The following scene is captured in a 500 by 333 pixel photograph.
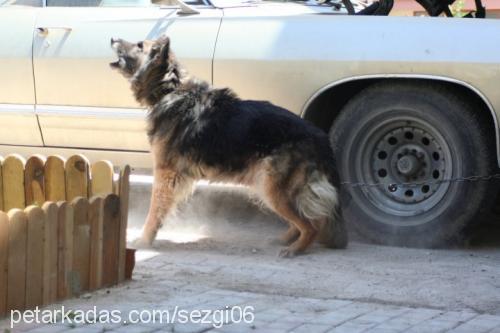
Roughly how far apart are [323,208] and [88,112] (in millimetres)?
2024

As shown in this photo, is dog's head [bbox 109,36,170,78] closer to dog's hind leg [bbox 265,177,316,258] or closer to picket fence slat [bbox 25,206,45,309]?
dog's hind leg [bbox 265,177,316,258]

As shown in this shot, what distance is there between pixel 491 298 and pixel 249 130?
193 centimetres

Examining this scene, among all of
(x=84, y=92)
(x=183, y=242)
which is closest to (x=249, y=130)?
(x=183, y=242)

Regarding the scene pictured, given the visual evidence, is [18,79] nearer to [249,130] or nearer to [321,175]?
[249,130]

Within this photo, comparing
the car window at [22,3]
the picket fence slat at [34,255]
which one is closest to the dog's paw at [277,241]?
the picket fence slat at [34,255]

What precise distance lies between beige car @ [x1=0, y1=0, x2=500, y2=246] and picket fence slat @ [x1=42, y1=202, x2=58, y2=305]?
2318mm

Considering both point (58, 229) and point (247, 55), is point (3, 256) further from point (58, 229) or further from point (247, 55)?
point (247, 55)

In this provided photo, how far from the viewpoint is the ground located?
440cm

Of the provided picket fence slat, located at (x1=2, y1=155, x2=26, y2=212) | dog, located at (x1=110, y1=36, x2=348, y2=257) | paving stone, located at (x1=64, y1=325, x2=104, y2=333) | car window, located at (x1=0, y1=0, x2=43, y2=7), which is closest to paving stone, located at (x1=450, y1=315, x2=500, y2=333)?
paving stone, located at (x1=64, y1=325, x2=104, y2=333)

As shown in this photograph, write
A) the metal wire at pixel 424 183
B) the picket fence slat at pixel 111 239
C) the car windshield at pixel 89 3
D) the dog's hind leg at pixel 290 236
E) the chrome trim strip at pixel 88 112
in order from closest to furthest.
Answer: the picket fence slat at pixel 111 239 < the metal wire at pixel 424 183 < the dog's hind leg at pixel 290 236 < the chrome trim strip at pixel 88 112 < the car windshield at pixel 89 3

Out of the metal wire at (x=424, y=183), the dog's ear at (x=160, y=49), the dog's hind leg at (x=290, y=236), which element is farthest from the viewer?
the dog's hind leg at (x=290, y=236)

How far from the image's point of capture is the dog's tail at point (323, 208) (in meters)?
6.03

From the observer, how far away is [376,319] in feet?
14.7

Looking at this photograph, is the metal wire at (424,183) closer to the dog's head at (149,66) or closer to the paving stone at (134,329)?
the dog's head at (149,66)
